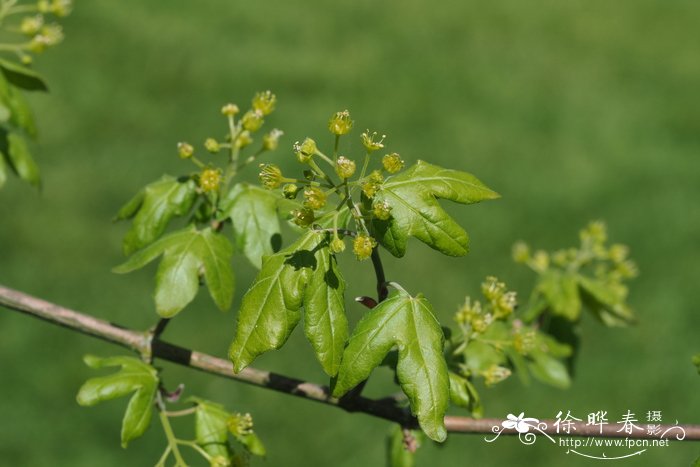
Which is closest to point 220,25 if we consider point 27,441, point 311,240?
point 27,441

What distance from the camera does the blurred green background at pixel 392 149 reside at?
6219 mm

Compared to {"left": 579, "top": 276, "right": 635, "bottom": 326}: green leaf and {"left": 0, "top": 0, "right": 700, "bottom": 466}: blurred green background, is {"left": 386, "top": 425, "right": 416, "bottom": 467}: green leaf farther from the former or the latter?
{"left": 0, "top": 0, "right": 700, "bottom": 466}: blurred green background

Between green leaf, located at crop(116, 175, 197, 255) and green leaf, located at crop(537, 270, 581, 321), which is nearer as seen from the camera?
green leaf, located at crop(116, 175, 197, 255)

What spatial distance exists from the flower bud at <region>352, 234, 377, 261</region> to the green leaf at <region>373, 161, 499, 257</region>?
0.05m

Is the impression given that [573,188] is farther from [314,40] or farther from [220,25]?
[220,25]

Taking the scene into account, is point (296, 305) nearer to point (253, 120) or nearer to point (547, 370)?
point (253, 120)

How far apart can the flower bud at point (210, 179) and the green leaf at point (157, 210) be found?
10cm

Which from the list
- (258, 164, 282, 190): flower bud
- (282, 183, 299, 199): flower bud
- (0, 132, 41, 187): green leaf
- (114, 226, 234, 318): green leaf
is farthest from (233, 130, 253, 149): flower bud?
(0, 132, 41, 187): green leaf

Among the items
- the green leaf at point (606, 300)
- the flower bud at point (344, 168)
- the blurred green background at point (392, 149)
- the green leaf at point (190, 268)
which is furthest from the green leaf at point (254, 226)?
the blurred green background at point (392, 149)

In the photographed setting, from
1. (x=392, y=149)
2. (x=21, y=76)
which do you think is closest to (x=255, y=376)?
(x=21, y=76)

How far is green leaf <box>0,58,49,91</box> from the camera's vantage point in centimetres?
292

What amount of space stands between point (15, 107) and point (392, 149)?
519 cm

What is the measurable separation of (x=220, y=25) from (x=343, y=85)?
1.55 meters

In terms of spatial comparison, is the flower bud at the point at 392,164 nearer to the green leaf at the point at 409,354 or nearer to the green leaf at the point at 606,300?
the green leaf at the point at 409,354
